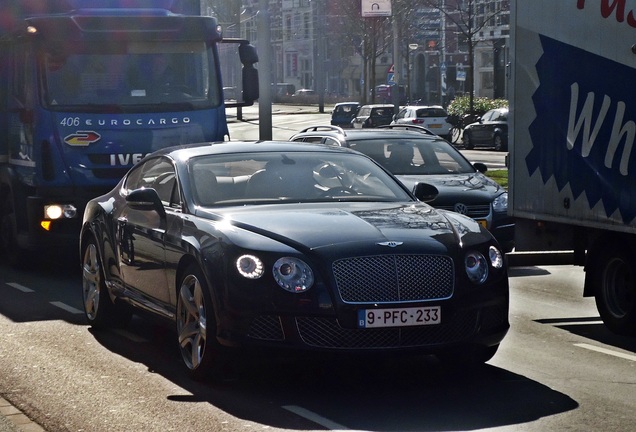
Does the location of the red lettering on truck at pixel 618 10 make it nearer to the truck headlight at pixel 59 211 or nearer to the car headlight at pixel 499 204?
the car headlight at pixel 499 204

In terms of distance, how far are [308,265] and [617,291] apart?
11.8 feet

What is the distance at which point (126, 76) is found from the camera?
579 inches

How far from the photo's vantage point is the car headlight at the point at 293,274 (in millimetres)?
7613

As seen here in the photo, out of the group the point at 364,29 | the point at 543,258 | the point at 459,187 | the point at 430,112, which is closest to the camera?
the point at 543,258

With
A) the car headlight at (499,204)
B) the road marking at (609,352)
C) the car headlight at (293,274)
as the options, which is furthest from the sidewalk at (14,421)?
the car headlight at (499,204)

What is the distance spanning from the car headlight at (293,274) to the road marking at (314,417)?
2.13 ft

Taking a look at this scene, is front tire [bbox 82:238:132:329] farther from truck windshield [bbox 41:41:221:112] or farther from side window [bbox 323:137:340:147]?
side window [bbox 323:137:340:147]

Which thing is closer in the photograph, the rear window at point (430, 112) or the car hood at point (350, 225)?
the car hood at point (350, 225)

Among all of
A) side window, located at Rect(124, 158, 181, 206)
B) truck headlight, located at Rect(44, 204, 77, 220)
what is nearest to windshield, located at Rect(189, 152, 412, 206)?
side window, located at Rect(124, 158, 181, 206)

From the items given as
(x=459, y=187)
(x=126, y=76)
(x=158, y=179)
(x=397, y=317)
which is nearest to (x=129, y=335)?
(x=158, y=179)

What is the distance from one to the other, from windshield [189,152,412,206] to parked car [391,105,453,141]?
4373 cm

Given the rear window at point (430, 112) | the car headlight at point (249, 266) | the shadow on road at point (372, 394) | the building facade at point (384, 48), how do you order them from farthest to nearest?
the building facade at point (384, 48)
the rear window at point (430, 112)
the car headlight at point (249, 266)
the shadow on road at point (372, 394)

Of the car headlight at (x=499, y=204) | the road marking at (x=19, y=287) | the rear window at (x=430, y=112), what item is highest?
the car headlight at (x=499, y=204)

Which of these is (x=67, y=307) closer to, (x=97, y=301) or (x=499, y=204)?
(x=97, y=301)
